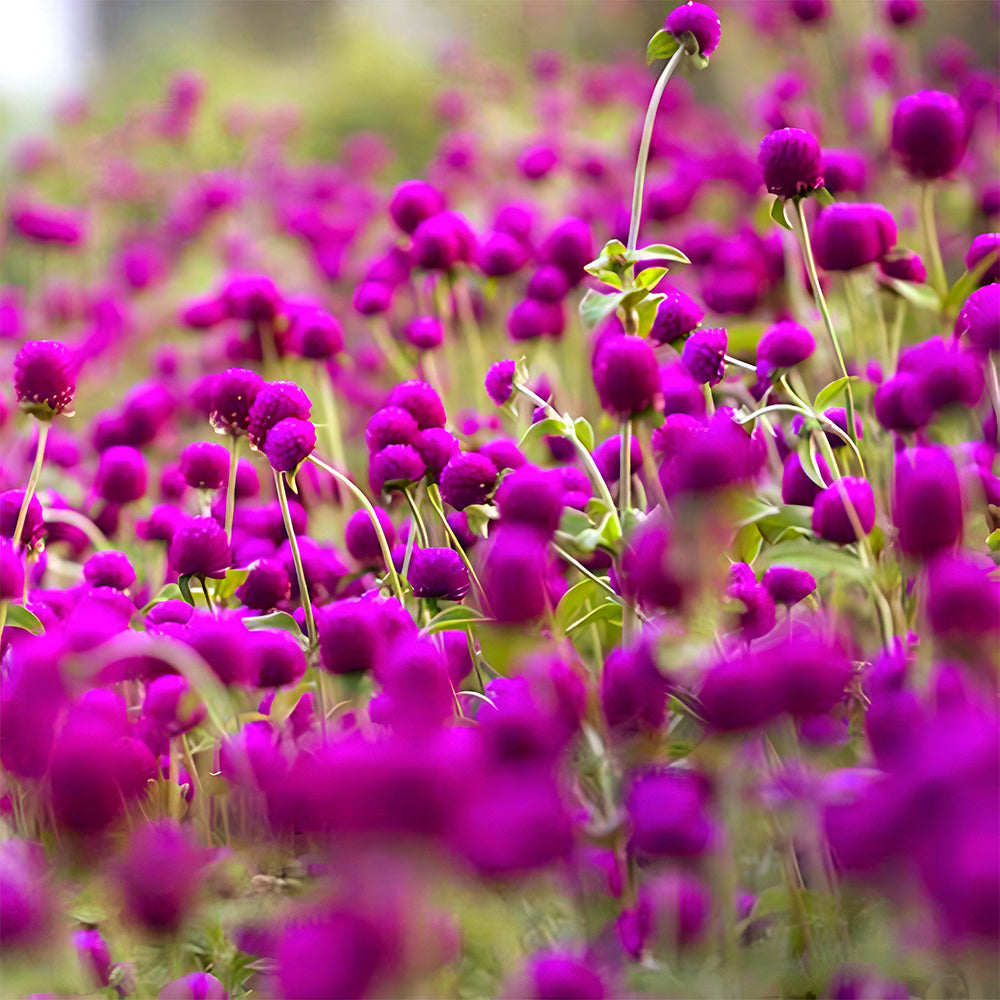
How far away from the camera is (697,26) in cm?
97

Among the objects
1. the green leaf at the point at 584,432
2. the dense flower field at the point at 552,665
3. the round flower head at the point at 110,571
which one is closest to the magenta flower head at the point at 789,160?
the dense flower field at the point at 552,665

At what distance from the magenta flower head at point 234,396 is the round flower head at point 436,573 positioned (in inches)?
8.0

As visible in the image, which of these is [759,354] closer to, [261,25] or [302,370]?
[302,370]

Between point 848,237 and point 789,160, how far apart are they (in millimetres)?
94

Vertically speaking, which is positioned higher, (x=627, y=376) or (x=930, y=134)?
(x=930, y=134)

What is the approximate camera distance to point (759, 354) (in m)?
0.99

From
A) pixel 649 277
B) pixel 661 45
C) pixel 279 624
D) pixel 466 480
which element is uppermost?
pixel 661 45

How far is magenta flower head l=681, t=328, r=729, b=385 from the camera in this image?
2.92ft

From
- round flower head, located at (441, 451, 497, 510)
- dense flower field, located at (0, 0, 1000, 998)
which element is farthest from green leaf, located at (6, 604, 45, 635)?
round flower head, located at (441, 451, 497, 510)

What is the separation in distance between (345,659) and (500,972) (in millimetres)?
211

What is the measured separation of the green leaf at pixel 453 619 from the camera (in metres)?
0.77

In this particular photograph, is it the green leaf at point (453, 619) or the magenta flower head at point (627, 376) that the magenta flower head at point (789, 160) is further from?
the green leaf at point (453, 619)

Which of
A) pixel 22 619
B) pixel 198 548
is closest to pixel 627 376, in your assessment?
pixel 198 548

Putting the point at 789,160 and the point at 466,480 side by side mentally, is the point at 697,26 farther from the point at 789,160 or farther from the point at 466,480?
the point at 466,480
